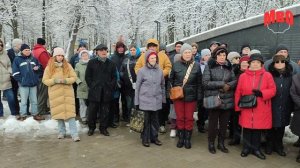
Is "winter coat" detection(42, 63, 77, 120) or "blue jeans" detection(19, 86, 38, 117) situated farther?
"blue jeans" detection(19, 86, 38, 117)

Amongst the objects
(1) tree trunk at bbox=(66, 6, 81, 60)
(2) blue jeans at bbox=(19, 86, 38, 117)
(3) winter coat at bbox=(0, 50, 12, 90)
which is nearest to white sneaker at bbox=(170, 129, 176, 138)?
(2) blue jeans at bbox=(19, 86, 38, 117)

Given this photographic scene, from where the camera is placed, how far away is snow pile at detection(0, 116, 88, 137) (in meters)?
6.82

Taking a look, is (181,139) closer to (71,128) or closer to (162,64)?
(162,64)

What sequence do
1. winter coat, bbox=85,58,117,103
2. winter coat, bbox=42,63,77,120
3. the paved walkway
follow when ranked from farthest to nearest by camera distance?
winter coat, bbox=85,58,117,103
winter coat, bbox=42,63,77,120
the paved walkway

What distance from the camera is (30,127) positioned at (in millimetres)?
7098

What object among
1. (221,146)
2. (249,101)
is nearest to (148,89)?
(221,146)

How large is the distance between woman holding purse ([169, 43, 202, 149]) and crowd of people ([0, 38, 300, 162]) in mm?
17

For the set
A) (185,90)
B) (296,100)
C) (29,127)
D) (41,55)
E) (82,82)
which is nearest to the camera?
(296,100)

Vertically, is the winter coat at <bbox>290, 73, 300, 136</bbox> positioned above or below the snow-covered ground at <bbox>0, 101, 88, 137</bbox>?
above

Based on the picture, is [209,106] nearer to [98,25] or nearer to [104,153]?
[104,153]

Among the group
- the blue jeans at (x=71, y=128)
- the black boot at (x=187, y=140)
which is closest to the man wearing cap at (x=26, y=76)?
the blue jeans at (x=71, y=128)

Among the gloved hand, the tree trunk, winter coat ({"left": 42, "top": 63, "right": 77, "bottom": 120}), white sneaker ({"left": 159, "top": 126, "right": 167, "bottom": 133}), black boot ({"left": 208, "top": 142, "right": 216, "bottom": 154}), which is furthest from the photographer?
the tree trunk

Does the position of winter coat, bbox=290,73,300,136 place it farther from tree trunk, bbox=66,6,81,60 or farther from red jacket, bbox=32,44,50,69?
tree trunk, bbox=66,6,81,60

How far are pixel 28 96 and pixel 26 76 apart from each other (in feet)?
1.83
